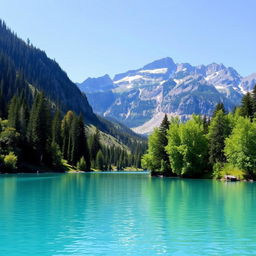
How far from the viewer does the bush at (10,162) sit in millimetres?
117613

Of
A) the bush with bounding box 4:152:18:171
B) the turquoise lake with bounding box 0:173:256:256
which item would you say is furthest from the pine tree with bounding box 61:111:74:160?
the turquoise lake with bounding box 0:173:256:256

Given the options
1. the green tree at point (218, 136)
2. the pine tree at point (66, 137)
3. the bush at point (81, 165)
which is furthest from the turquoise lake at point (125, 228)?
the pine tree at point (66, 137)

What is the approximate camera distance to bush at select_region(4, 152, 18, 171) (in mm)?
117613

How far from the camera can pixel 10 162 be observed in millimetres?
118688

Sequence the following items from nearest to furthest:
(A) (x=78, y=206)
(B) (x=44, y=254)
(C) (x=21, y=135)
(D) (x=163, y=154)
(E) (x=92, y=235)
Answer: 1. (B) (x=44, y=254)
2. (E) (x=92, y=235)
3. (A) (x=78, y=206)
4. (D) (x=163, y=154)
5. (C) (x=21, y=135)

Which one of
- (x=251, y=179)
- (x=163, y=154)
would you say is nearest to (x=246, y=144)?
(x=251, y=179)

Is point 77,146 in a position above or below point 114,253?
above

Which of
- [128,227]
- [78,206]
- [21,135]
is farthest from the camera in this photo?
[21,135]

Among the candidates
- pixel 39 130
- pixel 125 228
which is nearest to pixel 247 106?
pixel 39 130

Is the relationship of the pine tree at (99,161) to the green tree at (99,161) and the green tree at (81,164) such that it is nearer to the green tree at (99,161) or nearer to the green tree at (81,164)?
the green tree at (99,161)

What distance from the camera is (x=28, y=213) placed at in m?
33.7

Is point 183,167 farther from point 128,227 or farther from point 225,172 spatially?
point 128,227

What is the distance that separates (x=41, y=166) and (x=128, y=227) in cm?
11851

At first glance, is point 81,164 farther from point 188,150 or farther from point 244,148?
point 244,148
